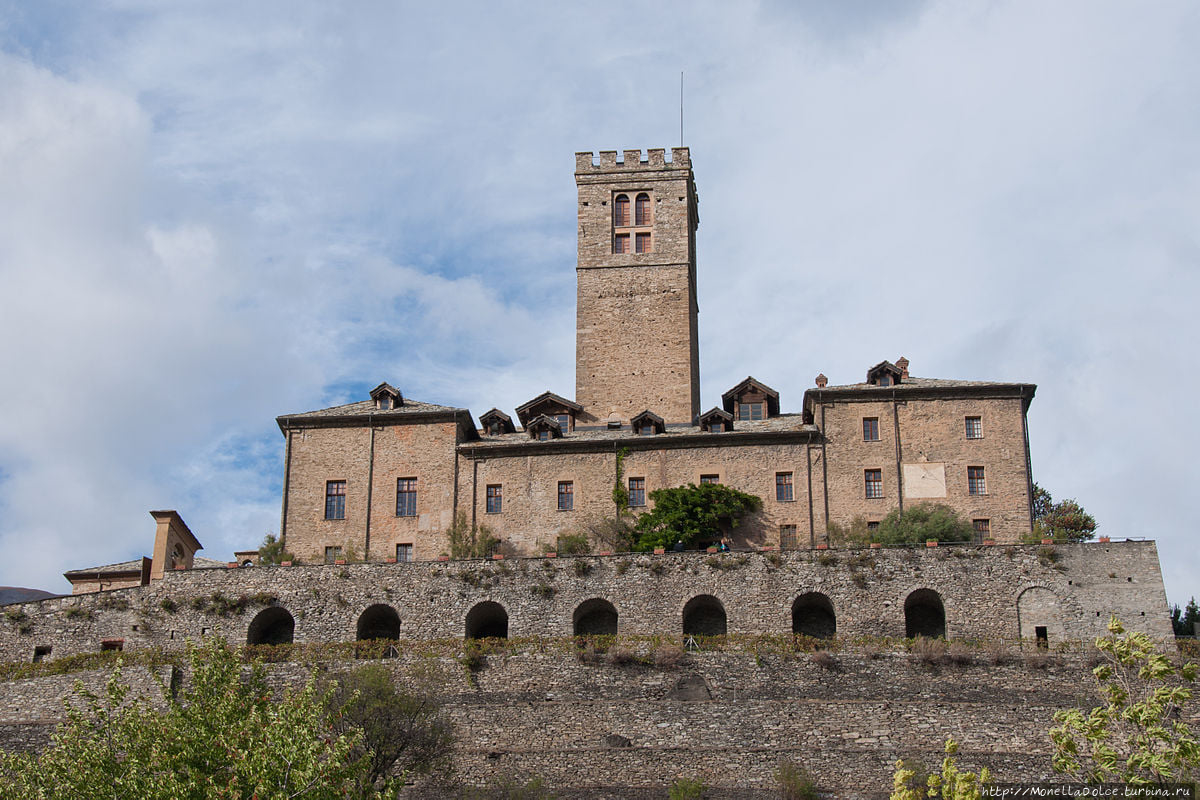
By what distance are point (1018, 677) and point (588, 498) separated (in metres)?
18.0

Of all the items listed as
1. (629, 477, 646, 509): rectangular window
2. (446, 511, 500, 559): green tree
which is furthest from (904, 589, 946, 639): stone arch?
(446, 511, 500, 559): green tree

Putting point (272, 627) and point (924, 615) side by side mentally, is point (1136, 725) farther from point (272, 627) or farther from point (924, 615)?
point (272, 627)

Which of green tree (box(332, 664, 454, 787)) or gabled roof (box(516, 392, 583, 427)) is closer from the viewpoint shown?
green tree (box(332, 664, 454, 787))

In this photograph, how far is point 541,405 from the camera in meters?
59.2

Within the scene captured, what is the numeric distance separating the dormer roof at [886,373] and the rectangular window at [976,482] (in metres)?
4.39

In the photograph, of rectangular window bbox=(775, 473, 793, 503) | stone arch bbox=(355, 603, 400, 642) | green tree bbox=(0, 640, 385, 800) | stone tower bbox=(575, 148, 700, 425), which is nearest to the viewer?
green tree bbox=(0, 640, 385, 800)

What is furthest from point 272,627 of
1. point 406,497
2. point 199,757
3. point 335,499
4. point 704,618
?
point 199,757

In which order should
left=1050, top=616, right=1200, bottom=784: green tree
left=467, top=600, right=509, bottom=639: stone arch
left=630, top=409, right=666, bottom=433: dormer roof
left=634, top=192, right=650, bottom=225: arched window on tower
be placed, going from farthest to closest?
left=634, top=192, right=650, bottom=225: arched window on tower, left=630, top=409, right=666, bottom=433: dormer roof, left=467, top=600, right=509, bottom=639: stone arch, left=1050, top=616, right=1200, bottom=784: green tree

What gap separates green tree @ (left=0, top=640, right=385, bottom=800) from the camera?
90.6ft

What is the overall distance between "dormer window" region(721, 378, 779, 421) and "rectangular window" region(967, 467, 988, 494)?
26.7ft

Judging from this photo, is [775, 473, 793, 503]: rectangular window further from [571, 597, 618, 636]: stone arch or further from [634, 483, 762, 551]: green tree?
[571, 597, 618, 636]: stone arch

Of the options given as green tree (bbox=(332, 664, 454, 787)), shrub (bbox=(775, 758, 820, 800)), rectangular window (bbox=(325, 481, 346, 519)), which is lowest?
shrub (bbox=(775, 758, 820, 800))

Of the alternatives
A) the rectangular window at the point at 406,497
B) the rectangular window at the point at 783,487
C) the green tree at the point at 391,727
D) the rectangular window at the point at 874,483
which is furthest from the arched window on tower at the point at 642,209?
the green tree at the point at 391,727

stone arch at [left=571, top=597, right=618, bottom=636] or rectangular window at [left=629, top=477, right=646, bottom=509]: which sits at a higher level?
rectangular window at [left=629, top=477, right=646, bottom=509]
